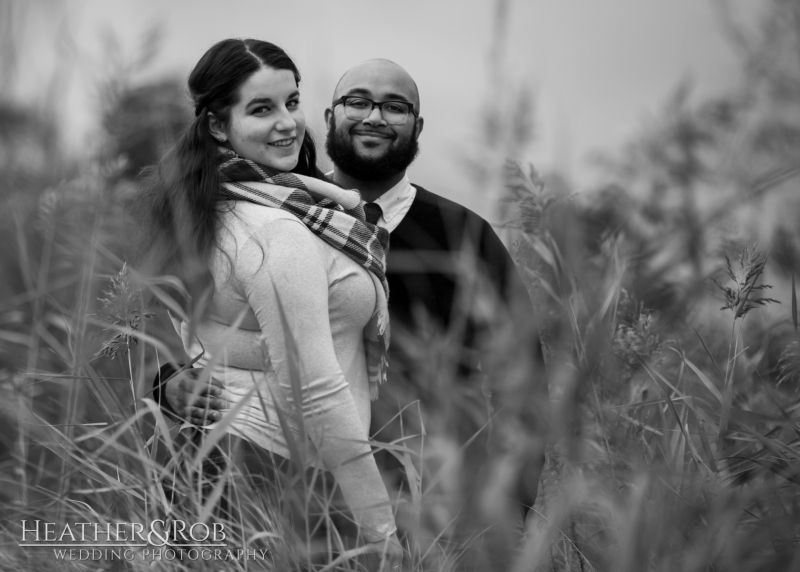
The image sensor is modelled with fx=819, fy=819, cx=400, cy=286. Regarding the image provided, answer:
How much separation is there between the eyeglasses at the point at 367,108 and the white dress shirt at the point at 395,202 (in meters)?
0.19

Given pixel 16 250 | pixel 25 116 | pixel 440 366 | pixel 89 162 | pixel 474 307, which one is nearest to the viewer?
pixel 440 366

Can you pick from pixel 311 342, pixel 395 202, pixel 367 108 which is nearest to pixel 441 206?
pixel 395 202

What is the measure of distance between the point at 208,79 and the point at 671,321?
1.11m

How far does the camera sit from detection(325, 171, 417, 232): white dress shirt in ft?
8.34

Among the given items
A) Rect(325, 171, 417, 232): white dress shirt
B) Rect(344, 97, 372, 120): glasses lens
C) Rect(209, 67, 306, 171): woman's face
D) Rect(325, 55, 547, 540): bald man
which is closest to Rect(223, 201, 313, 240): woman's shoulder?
Rect(209, 67, 306, 171): woman's face

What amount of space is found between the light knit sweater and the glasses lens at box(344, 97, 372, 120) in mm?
1010

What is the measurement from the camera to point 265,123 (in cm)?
175

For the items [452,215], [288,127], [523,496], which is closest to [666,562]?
[523,496]

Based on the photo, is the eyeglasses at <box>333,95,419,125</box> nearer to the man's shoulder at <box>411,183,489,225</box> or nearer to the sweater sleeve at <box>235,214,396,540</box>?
the man's shoulder at <box>411,183,489,225</box>

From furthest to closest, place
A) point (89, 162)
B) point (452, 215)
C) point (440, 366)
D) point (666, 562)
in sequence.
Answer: point (452, 215) → point (89, 162) → point (440, 366) → point (666, 562)

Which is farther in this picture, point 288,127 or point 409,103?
point 409,103

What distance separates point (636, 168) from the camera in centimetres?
134

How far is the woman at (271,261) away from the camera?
154 centimetres

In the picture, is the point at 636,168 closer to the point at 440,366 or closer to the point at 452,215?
the point at 440,366
